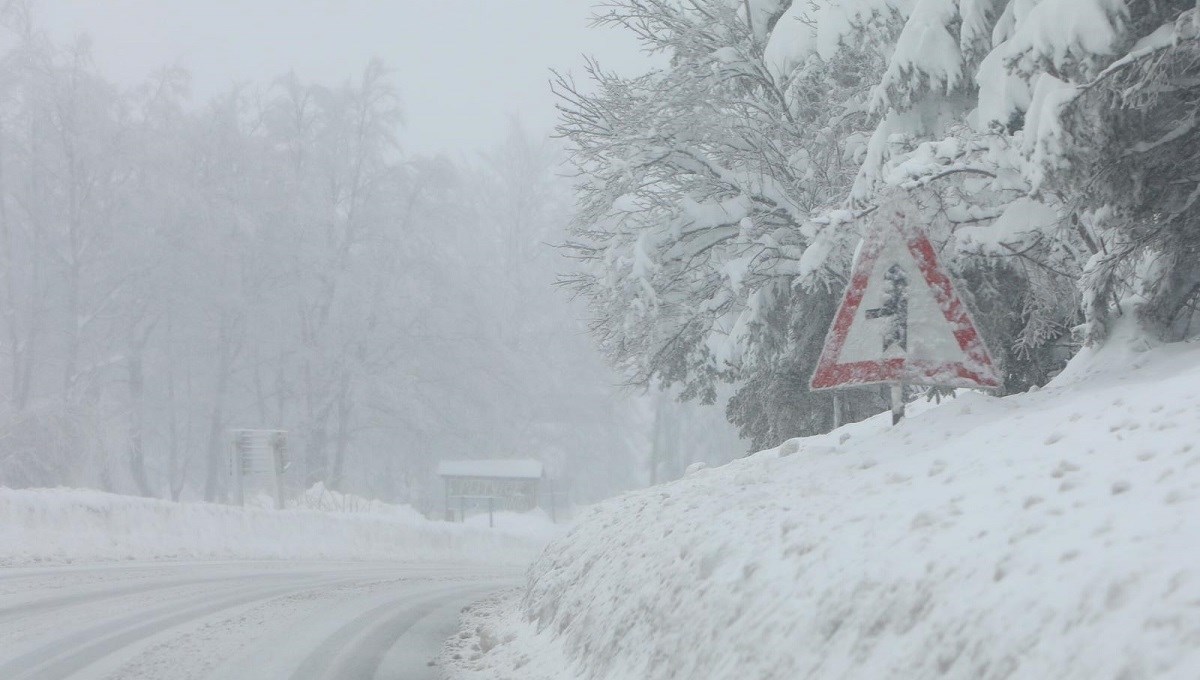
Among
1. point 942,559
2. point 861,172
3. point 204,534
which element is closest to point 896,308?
point 942,559

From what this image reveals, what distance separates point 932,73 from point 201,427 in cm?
3042

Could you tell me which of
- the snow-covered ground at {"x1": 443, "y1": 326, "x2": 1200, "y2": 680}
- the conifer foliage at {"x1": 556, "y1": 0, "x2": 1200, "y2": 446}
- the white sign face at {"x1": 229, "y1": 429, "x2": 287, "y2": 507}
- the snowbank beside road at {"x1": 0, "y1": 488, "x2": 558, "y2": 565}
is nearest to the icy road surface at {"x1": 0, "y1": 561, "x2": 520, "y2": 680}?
the snow-covered ground at {"x1": 443, "y1": 326, "x2": 1200, "y2": 680}

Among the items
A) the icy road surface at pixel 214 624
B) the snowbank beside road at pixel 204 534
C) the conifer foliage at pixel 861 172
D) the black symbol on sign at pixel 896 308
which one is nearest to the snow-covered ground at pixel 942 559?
the black symbol on sign at pixel 896 308

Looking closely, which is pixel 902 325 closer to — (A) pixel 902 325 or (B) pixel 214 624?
(A) pixel 902 325

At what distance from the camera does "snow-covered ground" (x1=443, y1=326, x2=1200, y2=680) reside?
11.4 ft

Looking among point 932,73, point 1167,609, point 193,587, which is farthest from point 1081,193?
point 193,587

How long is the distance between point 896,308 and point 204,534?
15.5m

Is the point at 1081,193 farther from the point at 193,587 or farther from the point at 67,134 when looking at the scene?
the point at 67,134

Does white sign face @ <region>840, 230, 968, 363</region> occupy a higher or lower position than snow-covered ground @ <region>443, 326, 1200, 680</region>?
higher

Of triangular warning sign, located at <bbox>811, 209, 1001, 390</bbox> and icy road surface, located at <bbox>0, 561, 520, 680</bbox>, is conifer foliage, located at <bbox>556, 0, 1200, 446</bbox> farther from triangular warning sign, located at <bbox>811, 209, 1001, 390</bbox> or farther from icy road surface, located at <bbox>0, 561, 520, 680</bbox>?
icy road surface, located at <bbox>0, 561, 520, 680</bbox>

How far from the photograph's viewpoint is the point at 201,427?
35.3 meters

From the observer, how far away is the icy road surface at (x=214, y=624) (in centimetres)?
704

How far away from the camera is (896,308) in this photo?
6758 millimetres

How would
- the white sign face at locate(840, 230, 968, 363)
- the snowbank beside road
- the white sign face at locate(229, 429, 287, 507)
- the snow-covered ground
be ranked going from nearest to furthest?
the snow-covered ground → the white sign face at locate(840, 230, 968, 363) → the snowbank beside road → the white sign face at locate(229, 429, 287, 507)
